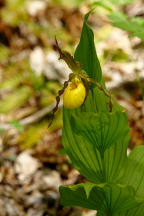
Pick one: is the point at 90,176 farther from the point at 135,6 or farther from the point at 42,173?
the point at 135,6

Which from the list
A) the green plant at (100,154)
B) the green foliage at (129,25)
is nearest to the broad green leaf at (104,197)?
the green plant at (100,154)

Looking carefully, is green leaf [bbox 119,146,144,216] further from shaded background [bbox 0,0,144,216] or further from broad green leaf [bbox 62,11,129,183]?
shaded background [bbox 0,0,144,216]

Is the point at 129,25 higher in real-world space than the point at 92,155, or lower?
higher

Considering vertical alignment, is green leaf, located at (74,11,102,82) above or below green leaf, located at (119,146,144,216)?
above

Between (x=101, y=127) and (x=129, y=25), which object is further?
(x=129, y=25)

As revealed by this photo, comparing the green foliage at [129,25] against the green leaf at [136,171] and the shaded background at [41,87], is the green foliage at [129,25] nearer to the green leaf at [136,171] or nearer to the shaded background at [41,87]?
the shaded background at [41,87]

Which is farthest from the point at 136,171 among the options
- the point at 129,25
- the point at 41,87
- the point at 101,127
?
the point at 41,87

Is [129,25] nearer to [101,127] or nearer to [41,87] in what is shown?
[101,127]

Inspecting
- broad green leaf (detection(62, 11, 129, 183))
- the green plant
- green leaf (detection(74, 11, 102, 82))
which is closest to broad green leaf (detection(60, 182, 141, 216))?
the green plant
